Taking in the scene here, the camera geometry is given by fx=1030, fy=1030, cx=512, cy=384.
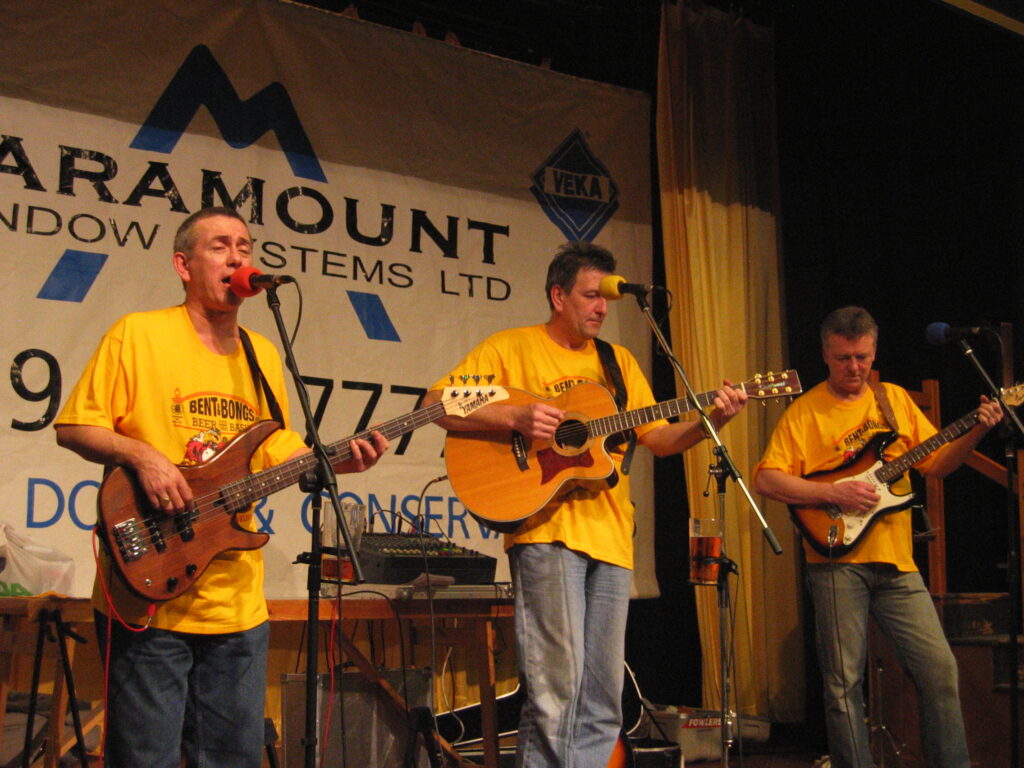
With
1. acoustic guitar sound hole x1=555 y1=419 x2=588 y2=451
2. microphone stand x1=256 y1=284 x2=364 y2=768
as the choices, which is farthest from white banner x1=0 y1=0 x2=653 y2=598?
microphone stand x1=256 y1=284 x2=364 y2=768

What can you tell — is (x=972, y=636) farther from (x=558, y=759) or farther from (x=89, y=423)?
(x=89, y=423)

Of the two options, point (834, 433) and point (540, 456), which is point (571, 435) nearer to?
point (540, 456)

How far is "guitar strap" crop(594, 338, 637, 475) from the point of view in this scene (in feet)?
12.6

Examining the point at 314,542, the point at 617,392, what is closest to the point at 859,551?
the point at 617,392

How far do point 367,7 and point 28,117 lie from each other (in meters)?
2.15

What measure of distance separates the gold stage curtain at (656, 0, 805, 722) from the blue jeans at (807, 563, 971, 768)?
55.2 inches

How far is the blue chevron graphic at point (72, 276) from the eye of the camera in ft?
15.7

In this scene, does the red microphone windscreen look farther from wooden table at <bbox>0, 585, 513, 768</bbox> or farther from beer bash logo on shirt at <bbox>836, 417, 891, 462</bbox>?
beer bash logo on shirt at <bbox>836, 417, 891, 462</bbox>

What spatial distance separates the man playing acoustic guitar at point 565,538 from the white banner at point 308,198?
71.4 inches

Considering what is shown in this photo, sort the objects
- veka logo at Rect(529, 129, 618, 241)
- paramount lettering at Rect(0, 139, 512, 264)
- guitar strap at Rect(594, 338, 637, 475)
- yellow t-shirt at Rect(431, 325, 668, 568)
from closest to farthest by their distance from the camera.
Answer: yellow t-shirt at Rect(431, 325, 668, 568)
guitar strap at Rect(594, 338, 637, 475)
paramount lettering at Rect(0, 139, 512, 264)
veka logo at Rect(529, 129, 618, 241)

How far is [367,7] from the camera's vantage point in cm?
612

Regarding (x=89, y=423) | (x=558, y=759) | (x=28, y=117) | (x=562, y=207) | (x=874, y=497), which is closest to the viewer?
(x=89, y=423)

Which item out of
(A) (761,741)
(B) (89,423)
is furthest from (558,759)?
(A) (761,741)

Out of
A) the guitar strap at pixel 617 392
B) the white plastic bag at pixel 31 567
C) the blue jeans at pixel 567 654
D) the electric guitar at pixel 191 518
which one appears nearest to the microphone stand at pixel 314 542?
the electric guitar at pixel 191 518
